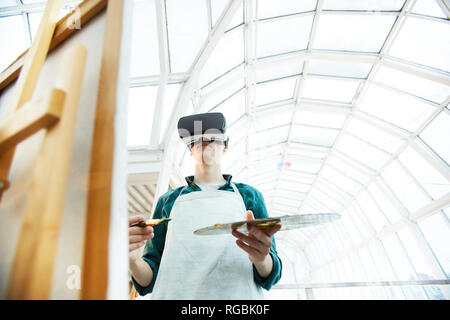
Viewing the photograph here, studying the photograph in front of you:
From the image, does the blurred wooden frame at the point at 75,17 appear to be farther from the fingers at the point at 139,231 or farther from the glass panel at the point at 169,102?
the glass panel at the point at 169,102

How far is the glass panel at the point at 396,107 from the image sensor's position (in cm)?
662

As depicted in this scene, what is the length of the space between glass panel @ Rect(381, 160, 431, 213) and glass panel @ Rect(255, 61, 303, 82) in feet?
16.2

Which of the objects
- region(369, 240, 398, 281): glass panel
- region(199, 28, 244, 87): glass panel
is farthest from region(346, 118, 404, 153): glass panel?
region(199, 28, 244, 87): glass panel

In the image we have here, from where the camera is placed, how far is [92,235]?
0.36 metres

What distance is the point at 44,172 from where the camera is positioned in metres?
0.37

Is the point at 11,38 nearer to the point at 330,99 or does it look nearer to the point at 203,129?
the point at 203,129

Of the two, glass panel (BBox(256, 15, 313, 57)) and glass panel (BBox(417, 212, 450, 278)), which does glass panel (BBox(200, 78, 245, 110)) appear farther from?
glass panel (BBox(417, 212, 450, 278))

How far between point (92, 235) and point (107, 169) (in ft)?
0.35

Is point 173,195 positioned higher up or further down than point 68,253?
higher up

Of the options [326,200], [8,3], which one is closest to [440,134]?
[326,200]

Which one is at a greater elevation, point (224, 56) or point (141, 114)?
point (224, 56)

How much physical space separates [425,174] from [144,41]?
8710 millimetres

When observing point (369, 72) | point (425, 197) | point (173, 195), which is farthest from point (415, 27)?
point (173, 195)
